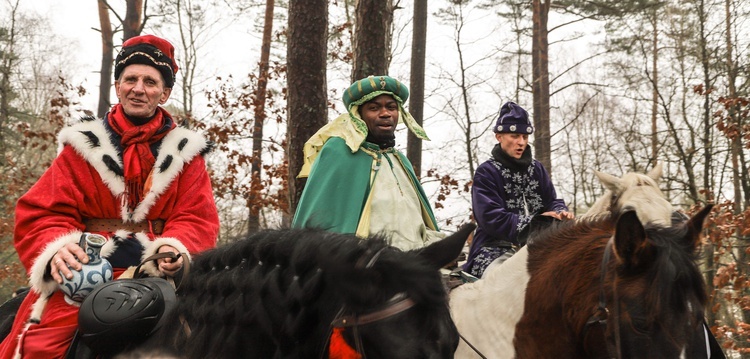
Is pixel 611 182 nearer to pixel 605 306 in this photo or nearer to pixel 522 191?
pixel 522 191

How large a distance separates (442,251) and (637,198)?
8.75ft

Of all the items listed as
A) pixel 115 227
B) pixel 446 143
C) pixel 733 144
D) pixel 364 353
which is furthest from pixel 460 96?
pixel 364 353

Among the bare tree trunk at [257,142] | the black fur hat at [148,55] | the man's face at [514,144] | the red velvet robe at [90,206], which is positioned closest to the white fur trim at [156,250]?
the red velvet robe at [90,206]

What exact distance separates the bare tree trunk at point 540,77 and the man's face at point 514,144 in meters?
11.8

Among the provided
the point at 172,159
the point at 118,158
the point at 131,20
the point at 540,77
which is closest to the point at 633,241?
the point at 172,159

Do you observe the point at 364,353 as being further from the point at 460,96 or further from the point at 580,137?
the point at 580,137

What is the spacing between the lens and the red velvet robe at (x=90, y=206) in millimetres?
2775

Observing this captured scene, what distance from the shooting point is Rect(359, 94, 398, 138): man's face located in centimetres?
447

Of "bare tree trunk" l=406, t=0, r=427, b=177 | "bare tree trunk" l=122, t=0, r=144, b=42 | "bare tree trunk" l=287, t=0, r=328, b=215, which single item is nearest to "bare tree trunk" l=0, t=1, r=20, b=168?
"bare tree trunk" l=122, t=0, r=144, b=42

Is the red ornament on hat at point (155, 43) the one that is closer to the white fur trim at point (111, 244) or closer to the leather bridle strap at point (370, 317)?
the white fur trim at point (111, 244)

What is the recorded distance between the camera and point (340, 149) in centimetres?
434

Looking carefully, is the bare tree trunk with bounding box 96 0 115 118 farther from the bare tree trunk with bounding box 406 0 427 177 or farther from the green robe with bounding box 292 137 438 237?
the green robe with bounding box 292 137 438 237

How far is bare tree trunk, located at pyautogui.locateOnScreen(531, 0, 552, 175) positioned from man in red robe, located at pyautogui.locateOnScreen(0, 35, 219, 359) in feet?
46.9

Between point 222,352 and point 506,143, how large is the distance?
3.79 metres
